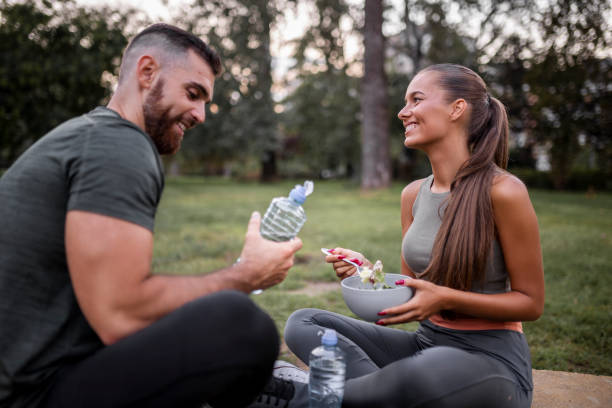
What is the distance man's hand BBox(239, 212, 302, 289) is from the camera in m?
1.69

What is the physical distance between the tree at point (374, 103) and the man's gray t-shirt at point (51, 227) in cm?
1590

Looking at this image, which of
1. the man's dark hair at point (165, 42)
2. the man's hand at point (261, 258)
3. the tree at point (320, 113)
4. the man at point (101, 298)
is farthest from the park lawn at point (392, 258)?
the tree at point (320, 113)

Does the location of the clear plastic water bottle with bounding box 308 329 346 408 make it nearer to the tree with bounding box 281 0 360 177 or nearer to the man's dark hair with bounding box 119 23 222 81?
the man's dark hair with bounding box 119 23 222 81

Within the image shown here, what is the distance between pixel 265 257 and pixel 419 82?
142 centimetres

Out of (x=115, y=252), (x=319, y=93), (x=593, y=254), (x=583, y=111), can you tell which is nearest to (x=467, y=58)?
(x=583, y=111)

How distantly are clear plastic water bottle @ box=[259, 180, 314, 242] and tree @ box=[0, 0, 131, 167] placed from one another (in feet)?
44.8

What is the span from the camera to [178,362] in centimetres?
145

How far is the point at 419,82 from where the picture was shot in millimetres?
2473

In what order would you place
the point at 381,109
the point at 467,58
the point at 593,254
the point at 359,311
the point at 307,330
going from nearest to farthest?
the point at 359,311 → the point at 307,330 → the point at 593,254 → the point at 381,109 → the point at 467,58

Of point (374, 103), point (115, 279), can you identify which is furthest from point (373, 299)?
point (374, 103)

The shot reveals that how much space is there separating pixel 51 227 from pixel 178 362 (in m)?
0.61

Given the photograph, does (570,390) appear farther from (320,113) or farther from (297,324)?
(320,113)

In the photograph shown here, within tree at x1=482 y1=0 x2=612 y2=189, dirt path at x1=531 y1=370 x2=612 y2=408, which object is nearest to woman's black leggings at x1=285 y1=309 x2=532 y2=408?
dirt path at x1=531 y1=370 x2=612 y2=408

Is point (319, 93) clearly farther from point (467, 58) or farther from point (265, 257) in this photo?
point (265, 257)
